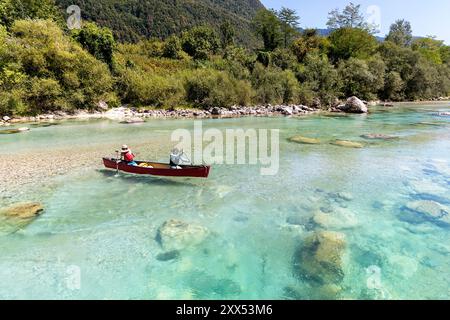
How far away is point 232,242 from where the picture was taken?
7980mm

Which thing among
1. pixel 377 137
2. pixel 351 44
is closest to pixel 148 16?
pixel 351 44

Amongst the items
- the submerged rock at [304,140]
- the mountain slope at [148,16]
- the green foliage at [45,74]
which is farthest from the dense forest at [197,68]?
the mountain slope at [148,16]

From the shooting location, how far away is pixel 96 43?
134 ft

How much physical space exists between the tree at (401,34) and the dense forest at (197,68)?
787 cm

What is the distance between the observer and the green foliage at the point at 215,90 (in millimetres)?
41062

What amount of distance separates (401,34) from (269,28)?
147 feet

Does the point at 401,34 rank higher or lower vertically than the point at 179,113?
higher

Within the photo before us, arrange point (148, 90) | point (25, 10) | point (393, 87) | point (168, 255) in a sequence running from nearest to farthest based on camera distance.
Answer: point (168, 255), point (148, 90), point (25, 10), point (393, 87)

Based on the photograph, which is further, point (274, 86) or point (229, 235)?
point (274, 86)

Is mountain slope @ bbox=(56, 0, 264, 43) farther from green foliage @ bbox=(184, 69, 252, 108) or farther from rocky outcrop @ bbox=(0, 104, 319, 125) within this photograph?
rocky outcrop @ bbox=(0, 104, 319, 125)

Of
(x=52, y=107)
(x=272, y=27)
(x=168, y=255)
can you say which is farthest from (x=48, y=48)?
(x=272, y=27)

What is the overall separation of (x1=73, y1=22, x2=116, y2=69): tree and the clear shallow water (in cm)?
3188

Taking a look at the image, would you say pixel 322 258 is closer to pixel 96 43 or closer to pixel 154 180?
pixel 154 180

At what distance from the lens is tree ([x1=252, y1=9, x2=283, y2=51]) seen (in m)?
64.2
